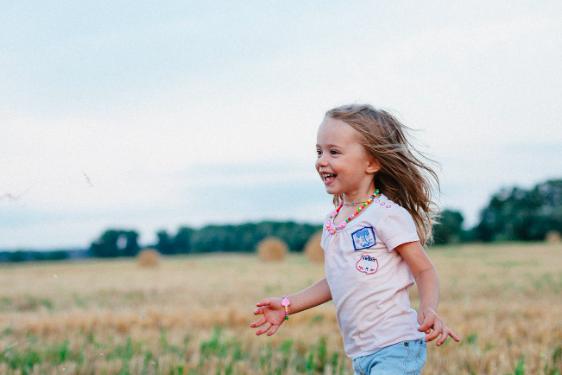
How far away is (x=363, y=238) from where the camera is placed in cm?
290

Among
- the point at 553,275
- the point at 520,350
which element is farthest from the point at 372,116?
the point at 553,275

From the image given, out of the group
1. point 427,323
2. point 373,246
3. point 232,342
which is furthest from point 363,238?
point 232,342

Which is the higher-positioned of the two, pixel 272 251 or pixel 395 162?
pixel 395 162

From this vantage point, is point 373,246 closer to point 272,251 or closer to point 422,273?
point 422,273

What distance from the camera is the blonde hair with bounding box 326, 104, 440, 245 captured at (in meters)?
3.02

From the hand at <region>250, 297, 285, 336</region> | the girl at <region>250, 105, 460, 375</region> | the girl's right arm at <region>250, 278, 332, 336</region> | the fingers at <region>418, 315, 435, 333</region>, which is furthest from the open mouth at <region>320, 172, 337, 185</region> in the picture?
the fingers at <region>418, 315, 435, 333</region>

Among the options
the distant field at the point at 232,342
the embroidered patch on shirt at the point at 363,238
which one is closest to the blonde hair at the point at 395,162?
the embroidered patch on shirt at the point at 363,238

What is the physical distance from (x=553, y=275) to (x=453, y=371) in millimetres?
11846

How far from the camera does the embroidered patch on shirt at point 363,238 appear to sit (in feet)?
9.49

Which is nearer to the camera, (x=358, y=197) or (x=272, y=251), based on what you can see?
(x=358, y=197)

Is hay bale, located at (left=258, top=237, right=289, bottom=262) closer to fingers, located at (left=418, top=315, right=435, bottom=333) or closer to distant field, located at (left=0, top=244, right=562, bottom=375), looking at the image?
distant field, located at (left=0, top=244, right=562, bottom=375)

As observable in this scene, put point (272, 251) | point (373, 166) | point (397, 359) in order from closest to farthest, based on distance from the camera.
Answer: point (397, 359)
point (373, 166)
point (272, 251)

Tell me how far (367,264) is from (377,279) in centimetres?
7

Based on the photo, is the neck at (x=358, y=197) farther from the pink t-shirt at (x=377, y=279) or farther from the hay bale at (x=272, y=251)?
the hay bale at (x=272, y=251)
